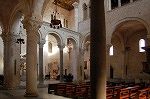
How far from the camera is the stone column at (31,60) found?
11781 mm

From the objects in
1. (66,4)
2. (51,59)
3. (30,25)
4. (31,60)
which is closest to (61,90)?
(31,60)

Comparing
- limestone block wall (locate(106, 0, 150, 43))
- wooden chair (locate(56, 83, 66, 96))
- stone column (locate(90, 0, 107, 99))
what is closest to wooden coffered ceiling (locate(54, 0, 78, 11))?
limestone block wall (locate(106, 0, 150, 43))

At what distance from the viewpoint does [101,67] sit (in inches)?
210

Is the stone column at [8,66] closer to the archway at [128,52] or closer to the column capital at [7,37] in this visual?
the column capital at [7,37]

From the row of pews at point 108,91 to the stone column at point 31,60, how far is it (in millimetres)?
2242

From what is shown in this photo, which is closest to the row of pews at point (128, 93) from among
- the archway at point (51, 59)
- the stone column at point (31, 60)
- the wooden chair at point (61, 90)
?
the wooden chair at point (61, 90)

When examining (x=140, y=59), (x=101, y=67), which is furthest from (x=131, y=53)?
(x=101, y=67)

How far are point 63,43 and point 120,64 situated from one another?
8.24 meters

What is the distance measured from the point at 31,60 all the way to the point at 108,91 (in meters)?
4.39

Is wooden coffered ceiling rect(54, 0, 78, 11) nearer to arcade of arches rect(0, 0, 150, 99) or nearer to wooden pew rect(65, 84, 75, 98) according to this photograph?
arcade of arches rect(0, 0, 150, 99)

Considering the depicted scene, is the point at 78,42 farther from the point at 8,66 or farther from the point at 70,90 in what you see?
the point at 70,90

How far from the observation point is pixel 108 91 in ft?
37.0

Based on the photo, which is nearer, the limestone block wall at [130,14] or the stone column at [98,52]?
the stone column at [98,52]

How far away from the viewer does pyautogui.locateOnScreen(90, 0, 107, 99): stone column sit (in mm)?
5262
